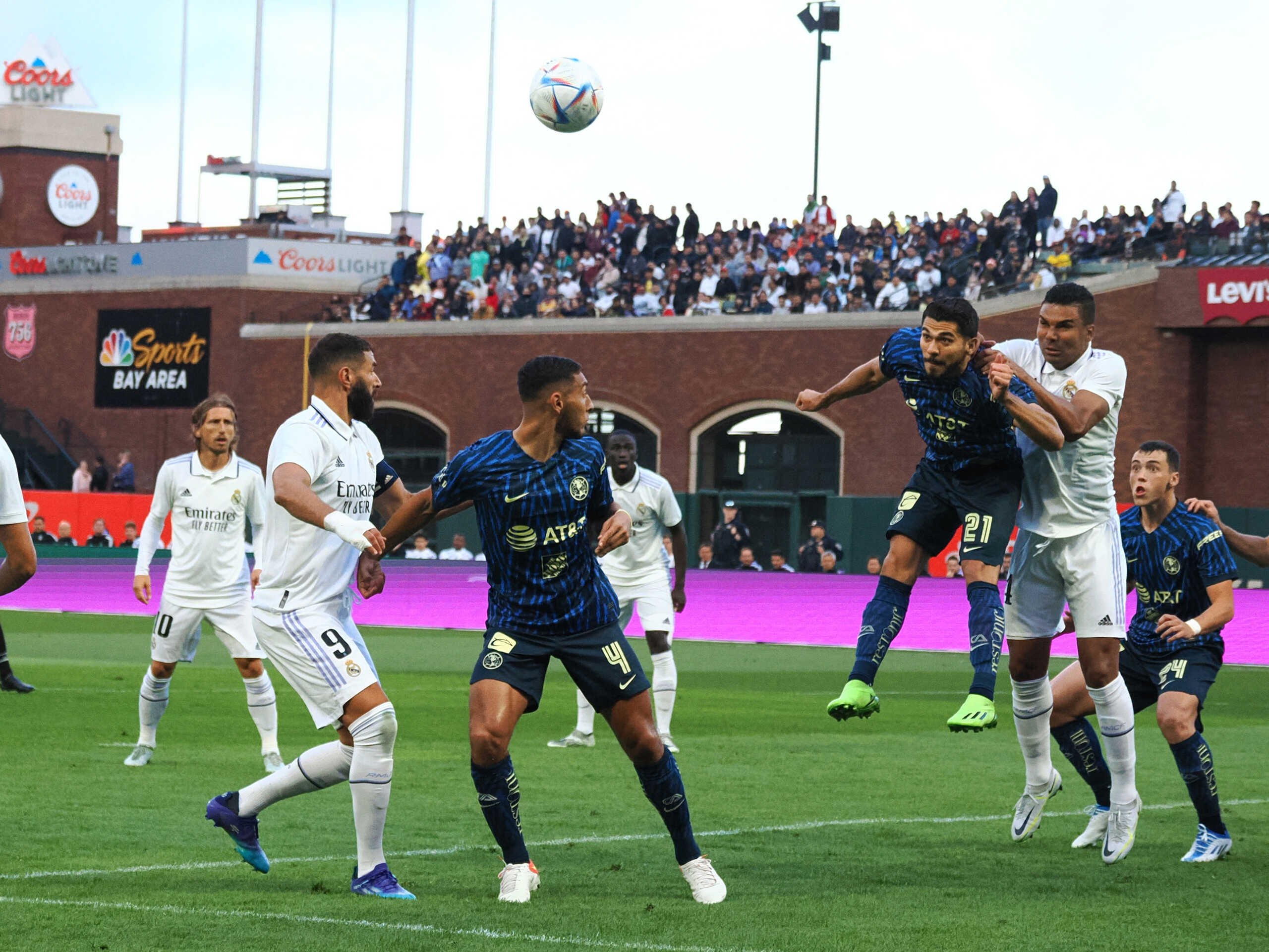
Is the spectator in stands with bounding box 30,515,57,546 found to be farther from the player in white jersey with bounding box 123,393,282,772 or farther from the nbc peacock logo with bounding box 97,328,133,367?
the player in white jersey with bounding box 123,393,282,772

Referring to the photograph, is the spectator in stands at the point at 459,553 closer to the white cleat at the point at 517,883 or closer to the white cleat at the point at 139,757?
the white cleat at the point at 139,757

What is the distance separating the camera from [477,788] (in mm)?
7578

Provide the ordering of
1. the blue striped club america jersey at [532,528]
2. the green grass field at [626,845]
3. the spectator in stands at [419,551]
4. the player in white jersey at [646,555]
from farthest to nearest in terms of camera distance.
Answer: the spectator in stands at [419,551] < the player in white jersey at [646,555] < the blue striped club america jersey at [532,528] < the green grass field at [626,845]

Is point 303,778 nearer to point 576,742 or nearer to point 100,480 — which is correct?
point 576,742

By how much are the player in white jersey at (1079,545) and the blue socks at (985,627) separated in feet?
0.65

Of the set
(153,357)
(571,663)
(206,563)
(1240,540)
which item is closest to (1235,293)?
(1240,540)

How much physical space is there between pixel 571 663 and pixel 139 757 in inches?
208

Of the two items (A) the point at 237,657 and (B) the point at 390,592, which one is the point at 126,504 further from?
(A) the point at 237,657

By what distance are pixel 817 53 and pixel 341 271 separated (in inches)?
578

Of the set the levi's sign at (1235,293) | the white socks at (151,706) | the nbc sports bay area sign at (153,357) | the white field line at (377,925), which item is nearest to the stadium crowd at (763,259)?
the levi's sign at (1235,293)

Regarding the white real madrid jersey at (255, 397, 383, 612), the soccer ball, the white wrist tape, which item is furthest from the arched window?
the white wrist tape

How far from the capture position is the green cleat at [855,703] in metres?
7.97

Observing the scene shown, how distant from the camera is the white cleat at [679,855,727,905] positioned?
7.70 metres

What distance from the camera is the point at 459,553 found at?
41.0 metres
